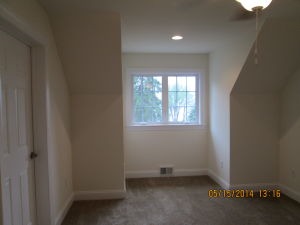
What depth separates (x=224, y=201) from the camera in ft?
10.8

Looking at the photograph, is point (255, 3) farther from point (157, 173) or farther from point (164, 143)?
point (157, 173)

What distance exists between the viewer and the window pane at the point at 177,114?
4.50 meters

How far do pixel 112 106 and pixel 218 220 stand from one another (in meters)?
2.03

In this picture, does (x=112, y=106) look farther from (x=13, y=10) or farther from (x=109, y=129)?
(x=13, y=10)

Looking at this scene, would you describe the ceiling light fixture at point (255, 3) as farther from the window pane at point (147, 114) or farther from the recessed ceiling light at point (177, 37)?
the window pane at point (147, 114)

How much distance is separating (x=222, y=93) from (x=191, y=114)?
90cm

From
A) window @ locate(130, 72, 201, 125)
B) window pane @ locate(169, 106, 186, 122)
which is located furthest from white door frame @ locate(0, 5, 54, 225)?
window pane @ locate(169, 106, 186, 122)

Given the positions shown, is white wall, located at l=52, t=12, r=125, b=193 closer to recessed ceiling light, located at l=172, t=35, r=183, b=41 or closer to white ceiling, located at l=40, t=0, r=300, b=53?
white ceiling, located at l=40, t=0, r=300, b=53

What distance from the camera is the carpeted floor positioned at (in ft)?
9.07

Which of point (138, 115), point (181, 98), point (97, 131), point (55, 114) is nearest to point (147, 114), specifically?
point (138, 115)

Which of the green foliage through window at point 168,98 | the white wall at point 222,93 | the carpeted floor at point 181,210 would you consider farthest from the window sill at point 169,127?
the carpeted floor at point 181,210

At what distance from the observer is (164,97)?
446 centimetres

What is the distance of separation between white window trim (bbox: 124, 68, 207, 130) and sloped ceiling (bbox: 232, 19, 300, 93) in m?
1.04

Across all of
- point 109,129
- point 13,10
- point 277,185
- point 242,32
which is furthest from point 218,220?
point 13,10
